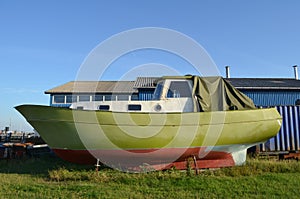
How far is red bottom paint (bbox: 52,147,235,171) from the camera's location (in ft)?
22.1

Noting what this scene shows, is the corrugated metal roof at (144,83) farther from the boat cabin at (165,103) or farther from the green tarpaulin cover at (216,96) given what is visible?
the green tarpaulin cover at (216,96)

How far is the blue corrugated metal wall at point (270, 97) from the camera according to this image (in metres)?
18.5

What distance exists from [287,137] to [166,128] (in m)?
5.25

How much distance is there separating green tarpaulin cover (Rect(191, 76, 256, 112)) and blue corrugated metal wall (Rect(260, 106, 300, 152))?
230 centimetres

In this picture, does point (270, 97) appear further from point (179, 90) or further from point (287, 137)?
point (179, 90)

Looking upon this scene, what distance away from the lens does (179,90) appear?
7.84m

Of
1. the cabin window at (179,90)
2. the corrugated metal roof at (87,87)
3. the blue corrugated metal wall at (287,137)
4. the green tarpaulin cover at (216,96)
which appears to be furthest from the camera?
the corrugated metal roof at (87,87)

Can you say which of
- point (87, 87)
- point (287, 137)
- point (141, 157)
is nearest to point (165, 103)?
point (141, 157)

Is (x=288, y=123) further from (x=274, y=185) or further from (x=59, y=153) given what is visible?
(x=59, y=153)

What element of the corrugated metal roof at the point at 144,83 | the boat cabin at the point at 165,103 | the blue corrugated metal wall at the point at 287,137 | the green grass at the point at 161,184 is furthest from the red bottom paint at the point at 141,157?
the corrugated metal roof at the point at 144,83

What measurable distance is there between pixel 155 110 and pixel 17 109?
3732 mm

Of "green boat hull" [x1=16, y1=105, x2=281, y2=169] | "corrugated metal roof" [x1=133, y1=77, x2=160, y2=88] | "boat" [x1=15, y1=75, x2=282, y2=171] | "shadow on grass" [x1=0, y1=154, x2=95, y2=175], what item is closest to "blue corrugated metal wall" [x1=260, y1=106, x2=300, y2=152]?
"boat" [x1=15, y1=75, x2=282, y2=171]

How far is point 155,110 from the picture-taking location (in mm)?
7266

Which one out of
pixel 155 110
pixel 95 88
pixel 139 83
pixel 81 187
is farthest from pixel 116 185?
pixel 95 88
